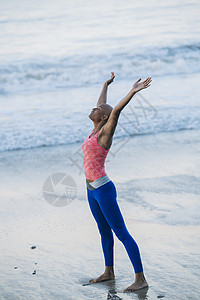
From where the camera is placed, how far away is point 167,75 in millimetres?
21531

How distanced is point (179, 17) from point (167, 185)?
2972 cm

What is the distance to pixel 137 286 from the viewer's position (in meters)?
3.72

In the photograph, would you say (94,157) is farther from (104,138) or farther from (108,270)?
(108,270)

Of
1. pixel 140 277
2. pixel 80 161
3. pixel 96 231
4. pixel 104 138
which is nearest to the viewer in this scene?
pixel 104 138

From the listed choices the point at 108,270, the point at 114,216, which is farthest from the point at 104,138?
the point at 108,270

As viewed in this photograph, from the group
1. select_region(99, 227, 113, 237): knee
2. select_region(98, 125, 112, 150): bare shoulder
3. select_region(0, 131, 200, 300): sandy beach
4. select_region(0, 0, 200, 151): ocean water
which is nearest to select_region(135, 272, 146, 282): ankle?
select_region(0, 131, 200, 300): sandy beach

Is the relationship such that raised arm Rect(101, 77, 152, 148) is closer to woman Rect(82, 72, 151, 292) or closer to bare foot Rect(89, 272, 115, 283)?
woman Rect(82, 72, 151, 292)

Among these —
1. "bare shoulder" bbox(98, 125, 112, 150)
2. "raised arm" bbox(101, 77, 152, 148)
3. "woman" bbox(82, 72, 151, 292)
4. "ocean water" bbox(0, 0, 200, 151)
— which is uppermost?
"raised arm" bbox(101, 77, 152, 148)

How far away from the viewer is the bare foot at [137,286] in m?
3.70

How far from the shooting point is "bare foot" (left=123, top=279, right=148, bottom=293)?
3.70 meters

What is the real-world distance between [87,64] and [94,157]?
1984 cm

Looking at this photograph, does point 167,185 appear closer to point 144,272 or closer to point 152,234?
point 152,234

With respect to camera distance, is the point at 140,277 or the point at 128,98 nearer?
the point at 128,98

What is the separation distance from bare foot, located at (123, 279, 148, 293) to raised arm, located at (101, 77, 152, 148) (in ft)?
3.79
